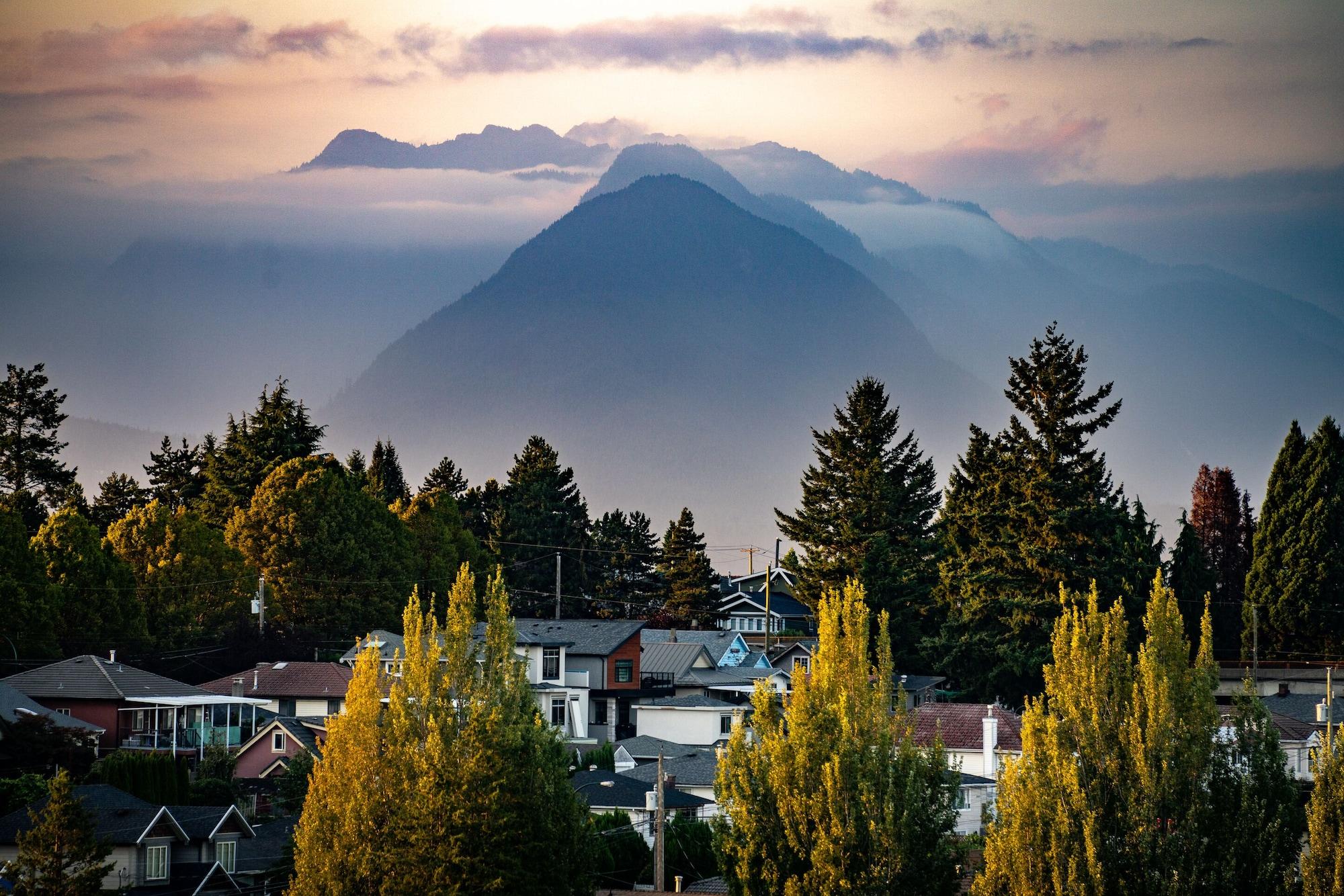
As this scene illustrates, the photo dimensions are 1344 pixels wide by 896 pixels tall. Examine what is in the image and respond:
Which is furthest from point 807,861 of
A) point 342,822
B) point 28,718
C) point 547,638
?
point 547,638

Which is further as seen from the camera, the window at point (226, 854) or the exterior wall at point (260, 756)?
the exterior wall at point (260, 756)

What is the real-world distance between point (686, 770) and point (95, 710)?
19959 millimetres

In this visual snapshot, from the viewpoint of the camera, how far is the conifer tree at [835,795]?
31141mm

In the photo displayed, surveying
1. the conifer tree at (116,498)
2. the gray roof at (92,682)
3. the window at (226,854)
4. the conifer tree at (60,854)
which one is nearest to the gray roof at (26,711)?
the gray roof at (92,682)

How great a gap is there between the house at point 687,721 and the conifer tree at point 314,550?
52.2ft

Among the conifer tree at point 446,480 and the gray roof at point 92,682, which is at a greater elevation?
the conifer tree at point 446,480

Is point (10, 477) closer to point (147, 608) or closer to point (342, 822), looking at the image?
point (147, 608)

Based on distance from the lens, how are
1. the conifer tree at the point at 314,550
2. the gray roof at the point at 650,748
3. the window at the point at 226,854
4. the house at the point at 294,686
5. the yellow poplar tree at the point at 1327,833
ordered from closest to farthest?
the yellow poplar tree at the point at 1327,833 → the window at the point at 226,854 → the gray roof at the point at 650,748 → the house at the point at 294,686 → the conifer tree at the point at 314,550

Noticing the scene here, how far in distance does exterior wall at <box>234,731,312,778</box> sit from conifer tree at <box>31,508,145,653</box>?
1210 centimetres

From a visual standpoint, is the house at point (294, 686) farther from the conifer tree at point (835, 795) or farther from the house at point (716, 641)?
the conifer tree at point (835, 795)

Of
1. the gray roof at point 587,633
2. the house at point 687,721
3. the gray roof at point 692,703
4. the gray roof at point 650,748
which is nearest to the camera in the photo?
the gray roof at point 650,748

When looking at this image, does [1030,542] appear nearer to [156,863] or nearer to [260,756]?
[260,756]

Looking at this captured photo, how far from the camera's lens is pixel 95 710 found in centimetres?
5447

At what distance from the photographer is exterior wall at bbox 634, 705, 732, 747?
6588cm
